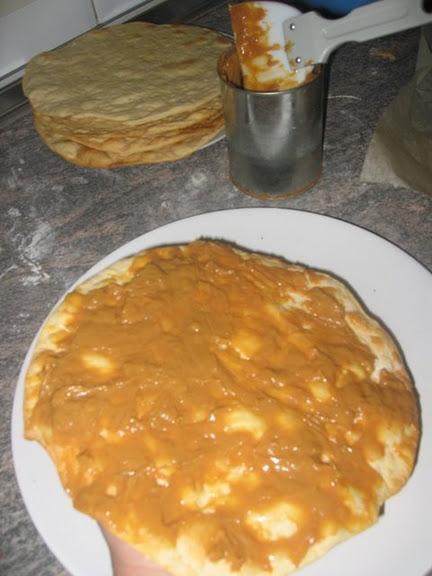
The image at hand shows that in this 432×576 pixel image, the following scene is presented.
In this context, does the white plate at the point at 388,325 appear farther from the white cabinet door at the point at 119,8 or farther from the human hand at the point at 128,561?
the white cabinet door at the point at 119,8

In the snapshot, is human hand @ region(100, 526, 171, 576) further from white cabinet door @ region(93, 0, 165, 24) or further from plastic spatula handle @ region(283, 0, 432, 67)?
white cabinet door @ region(93, 0, 165, 24)

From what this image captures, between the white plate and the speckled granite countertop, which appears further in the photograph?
the speckled granite countertop

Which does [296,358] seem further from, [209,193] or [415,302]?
[209,193]

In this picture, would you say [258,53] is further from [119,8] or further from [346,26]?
[119,8]

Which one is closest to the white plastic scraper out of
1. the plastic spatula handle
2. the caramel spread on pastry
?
the plastic spatula handle

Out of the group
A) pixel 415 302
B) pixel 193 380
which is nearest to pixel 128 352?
pixel 193 380

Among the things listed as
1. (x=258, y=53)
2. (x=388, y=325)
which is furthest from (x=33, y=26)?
(x=388, y=325)
